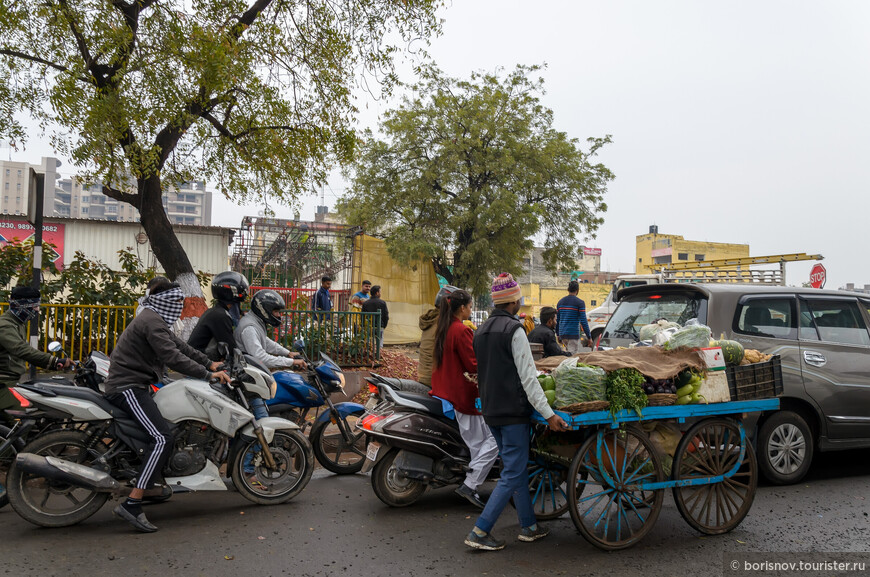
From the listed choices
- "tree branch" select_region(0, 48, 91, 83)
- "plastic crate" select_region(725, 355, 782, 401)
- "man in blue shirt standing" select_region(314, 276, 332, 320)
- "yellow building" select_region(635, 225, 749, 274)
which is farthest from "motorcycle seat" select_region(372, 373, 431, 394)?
"yellow building" select_region(635, 225, 749, 274)

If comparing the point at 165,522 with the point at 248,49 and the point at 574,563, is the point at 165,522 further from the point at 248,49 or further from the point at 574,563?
the point at 248,49

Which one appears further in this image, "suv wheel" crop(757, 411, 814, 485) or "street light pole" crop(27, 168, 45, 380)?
"street light pole" crop(27, 168, 45, 380)

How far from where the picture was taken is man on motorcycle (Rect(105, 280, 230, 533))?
5.00 metres

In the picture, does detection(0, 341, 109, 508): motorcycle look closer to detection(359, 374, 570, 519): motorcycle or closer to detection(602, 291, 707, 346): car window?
detection(359, 374, 570, 519): motorcycle

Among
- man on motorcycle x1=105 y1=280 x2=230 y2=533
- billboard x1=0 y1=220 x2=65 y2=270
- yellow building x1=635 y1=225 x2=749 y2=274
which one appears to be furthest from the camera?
yellow building x1=635 y1=225 x2=749 y2=274

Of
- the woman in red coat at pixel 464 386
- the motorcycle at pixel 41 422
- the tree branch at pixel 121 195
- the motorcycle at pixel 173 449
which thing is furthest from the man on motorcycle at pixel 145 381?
the tree branch at pixel 121 195

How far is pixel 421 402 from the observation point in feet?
19.0

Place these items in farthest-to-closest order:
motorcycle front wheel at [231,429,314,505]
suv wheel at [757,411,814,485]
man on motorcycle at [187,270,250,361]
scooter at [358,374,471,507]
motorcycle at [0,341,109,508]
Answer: suv wheel at [757,411,814,485] < man on motorcycle at [187,270,250,361] < motorcycle front wheel at [231,429,314,505] < scooter at [358,374,471,507] < motorcycle at [0,341,109,508]

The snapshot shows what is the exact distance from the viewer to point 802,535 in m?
5.09

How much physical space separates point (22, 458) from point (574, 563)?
396cm

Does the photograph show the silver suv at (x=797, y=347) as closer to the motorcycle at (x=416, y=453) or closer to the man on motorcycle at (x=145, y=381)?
the motorcycle at (x=416, y=453)

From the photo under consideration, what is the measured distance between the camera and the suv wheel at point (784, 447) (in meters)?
6.45

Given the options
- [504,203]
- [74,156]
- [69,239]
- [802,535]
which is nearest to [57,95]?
[74,156]

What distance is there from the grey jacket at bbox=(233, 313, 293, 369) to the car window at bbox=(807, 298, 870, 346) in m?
5.53
